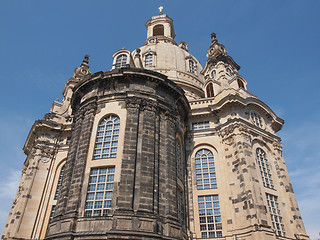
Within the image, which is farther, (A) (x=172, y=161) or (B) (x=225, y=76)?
(B) (x=225, y=76)

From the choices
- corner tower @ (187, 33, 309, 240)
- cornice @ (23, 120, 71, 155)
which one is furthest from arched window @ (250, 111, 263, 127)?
cornice @ (23, 120, 71, 155)

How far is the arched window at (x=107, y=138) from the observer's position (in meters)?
20.6

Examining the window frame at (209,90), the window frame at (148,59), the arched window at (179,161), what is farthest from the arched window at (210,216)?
the window frame at (148,59)

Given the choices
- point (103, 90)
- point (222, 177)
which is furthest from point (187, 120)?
point (103, 90)

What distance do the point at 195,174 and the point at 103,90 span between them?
1247cm

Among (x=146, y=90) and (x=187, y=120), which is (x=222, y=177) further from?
(x=146, y=90)

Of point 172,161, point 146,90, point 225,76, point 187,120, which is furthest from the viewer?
point 225,76

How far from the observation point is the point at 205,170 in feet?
86.4

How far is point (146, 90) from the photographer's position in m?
23.3

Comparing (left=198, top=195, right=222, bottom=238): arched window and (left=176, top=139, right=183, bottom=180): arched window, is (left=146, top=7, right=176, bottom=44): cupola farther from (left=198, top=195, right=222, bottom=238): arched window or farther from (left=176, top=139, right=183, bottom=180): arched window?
(left=198, top=195, right=222, bottom=238): arched window

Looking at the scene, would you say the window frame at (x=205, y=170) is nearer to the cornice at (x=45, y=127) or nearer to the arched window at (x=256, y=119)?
the arched window at (x=256, y=119)

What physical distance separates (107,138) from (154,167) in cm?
484

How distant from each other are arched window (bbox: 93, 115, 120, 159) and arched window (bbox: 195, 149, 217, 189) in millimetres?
→ 9975

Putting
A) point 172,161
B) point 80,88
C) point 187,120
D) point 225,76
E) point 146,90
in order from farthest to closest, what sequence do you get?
point 225,76, point 187,120, point 80,88, point 146,90, point 172,161
